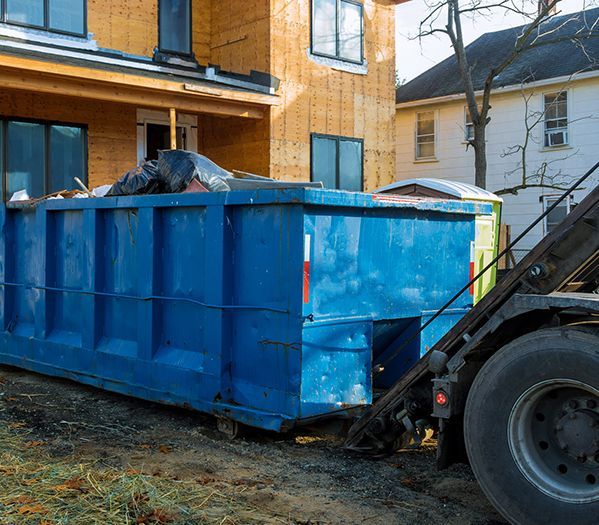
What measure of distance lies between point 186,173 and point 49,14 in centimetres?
809

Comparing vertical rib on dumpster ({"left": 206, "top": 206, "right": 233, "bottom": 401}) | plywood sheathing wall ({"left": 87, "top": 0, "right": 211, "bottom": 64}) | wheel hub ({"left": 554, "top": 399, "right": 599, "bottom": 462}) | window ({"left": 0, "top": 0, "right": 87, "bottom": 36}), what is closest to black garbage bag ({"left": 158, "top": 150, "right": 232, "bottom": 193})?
vertical rib on dumpster ({"left": 206, "top": 206, "right": 233, "bottom": 401})

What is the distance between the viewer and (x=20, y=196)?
8.84m

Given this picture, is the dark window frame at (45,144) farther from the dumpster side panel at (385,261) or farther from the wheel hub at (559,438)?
the wheel hub at (559,438)

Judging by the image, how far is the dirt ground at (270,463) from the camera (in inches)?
169

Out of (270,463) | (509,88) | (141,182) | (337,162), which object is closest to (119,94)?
(337,162)

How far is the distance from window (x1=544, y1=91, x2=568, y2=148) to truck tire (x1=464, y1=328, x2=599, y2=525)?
1910 centimetres

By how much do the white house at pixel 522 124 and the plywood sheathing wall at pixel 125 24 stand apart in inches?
390

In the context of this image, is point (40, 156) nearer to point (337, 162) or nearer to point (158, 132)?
point (158, 132)

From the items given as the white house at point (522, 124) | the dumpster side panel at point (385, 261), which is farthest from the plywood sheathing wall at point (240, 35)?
the dumpster side panel at point (385, 261)

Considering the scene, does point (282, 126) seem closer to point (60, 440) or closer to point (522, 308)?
point (60, 440)

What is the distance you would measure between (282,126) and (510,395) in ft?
39.2

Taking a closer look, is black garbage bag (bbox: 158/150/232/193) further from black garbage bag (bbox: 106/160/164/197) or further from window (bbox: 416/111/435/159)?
window (bbox: 416/111/435/159)

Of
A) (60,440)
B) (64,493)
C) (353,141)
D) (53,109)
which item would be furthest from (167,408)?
(353,141)

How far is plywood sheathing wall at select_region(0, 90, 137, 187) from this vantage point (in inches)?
521
